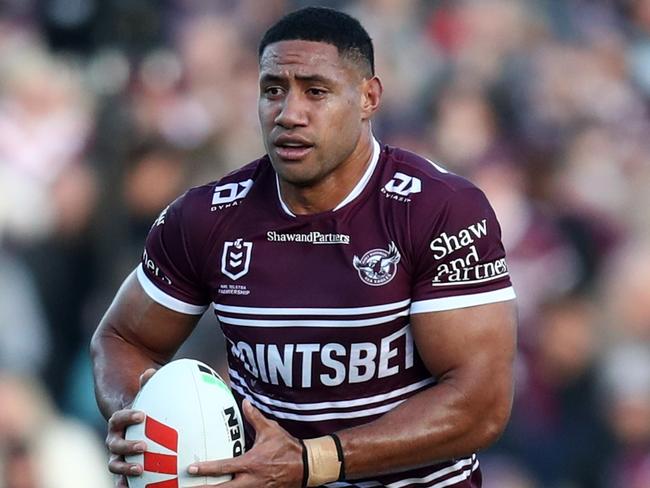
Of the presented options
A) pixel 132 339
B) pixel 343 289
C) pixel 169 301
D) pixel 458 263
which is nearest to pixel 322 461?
pixel 343 289

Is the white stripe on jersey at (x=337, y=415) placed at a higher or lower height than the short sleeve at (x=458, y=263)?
lower

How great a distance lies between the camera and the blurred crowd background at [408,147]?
7.91 m

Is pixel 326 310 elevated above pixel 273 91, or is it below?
below

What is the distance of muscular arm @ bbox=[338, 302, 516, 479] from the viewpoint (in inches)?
161

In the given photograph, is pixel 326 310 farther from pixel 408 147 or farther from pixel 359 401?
pixel 408 147

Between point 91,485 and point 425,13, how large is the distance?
3.65 metres

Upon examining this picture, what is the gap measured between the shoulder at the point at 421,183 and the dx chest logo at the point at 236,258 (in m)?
0.48

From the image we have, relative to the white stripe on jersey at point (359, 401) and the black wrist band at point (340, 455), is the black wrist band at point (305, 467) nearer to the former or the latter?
the black wrist band at point (340, 455)

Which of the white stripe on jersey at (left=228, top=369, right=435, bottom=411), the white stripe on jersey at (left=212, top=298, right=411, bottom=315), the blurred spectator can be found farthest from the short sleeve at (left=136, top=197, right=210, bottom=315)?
the blurred spectator

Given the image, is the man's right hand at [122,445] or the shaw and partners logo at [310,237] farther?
the shaw and partners logo at [310,237]

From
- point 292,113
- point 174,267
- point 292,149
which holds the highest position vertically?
point 292,113

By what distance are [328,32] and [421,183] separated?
0.56 meters

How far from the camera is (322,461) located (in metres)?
4.04

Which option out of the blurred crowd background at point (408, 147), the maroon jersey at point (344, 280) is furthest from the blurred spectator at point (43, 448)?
the maroon jersey at point (344, 280)
